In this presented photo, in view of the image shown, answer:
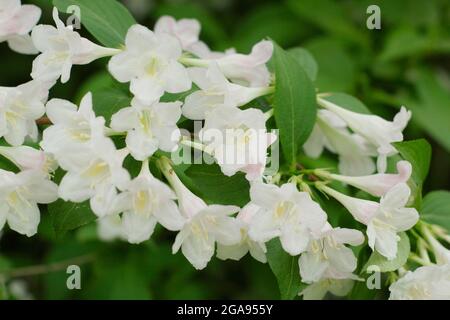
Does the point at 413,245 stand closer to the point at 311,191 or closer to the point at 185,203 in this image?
the point at 311,191

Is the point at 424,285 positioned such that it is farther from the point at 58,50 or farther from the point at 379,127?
the point at 58,50

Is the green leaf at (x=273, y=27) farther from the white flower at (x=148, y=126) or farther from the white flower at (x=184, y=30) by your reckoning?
the white flower at (x=148, y=126)

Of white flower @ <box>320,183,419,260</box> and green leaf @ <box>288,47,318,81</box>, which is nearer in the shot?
white flower @ <box>320,183,419,260</box>

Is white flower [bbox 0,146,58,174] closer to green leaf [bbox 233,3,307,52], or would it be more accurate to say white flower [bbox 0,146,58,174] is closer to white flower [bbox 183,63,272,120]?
white flower [bbox 183,63,272,120]

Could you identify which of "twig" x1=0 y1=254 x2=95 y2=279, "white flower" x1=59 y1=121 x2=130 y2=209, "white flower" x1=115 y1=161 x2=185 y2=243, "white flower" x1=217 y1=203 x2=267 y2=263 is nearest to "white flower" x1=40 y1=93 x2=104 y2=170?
"white flower" x1=59 y1=121 x2=130 y2=209

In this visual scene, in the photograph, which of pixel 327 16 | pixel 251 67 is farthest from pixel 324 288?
pixel 327 16
